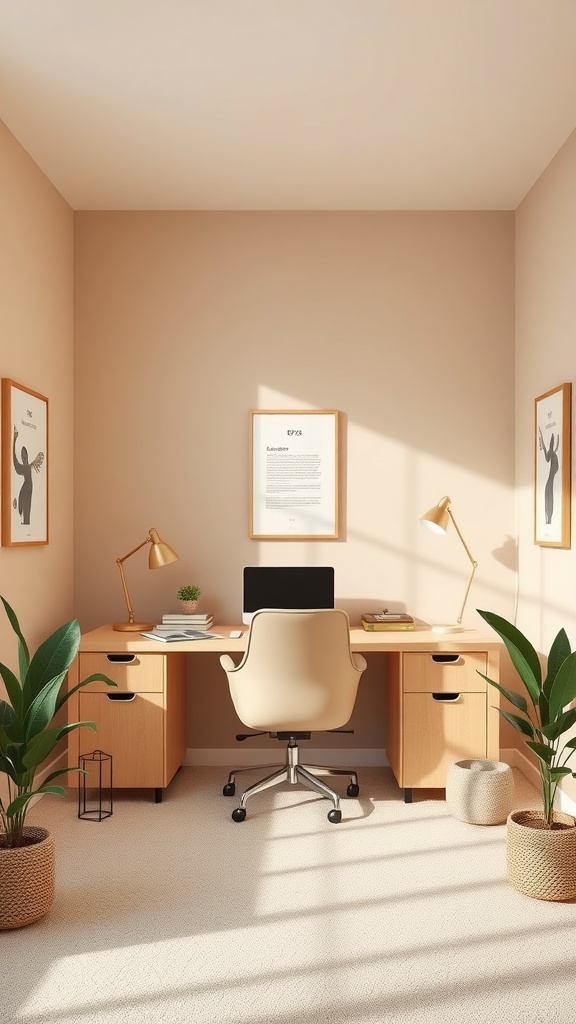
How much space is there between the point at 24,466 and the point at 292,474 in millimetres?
1341

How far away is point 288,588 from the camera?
4.02 metres

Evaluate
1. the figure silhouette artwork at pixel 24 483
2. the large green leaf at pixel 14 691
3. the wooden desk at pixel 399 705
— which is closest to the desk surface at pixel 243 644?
the wooden desk at pixel 399 705

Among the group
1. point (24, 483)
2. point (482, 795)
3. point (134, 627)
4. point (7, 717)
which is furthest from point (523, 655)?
point (24, 483)

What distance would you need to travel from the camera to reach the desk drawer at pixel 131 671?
3.68 m

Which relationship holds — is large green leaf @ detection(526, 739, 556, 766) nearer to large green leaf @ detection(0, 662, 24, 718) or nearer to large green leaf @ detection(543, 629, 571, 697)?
large green leaf @ detection(543, 629, 571, 697)

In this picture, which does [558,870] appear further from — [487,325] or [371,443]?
[487,325]

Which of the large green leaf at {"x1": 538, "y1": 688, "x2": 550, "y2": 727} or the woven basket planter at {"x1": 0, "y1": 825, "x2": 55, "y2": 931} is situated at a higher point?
the large green leaf at {"x1": 538, "y1": 688, "x2": 550, "y2": 727}

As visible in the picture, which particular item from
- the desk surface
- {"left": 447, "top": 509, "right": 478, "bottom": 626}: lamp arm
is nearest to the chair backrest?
the desk surface

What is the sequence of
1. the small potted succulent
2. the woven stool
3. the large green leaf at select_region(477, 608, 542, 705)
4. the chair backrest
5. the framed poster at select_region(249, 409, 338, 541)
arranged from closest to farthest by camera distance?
the large green leaf at select_region(477, 608, 542, 705) < the chair backrest < the woven stool < the small potted succulent < the framed poster at select_region(249, 409, 338, 541)

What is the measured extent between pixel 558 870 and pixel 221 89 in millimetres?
2930

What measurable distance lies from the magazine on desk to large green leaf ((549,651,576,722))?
1.56 m

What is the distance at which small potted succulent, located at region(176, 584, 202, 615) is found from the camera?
4.07 m

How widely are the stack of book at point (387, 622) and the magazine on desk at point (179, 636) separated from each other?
0.69 metres

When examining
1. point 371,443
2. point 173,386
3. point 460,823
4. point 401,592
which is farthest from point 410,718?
point 173,386
